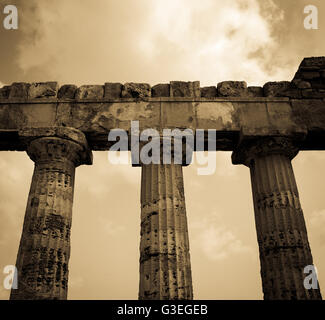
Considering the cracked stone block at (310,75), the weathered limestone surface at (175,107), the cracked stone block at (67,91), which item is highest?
the cracked stone block at (310,75)

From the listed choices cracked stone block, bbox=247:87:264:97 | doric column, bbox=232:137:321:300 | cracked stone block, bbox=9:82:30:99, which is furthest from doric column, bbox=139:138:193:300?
cracked stone block, bbox=9:82:30:99

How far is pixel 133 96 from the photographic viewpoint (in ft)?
45.3

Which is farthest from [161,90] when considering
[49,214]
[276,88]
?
[49,214]

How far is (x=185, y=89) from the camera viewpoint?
554 inches

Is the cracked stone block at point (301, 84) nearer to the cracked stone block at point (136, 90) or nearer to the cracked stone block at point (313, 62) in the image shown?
the cracked stone block at point (313, 62)

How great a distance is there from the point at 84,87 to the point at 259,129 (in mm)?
6514

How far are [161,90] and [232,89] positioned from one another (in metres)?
2.62

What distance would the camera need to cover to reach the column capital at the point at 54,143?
41.4 feet

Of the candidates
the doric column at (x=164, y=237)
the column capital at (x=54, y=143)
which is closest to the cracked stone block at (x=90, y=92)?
the column capital at (x=54, y=143)

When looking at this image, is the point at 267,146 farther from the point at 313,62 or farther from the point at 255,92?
the point at 313,62

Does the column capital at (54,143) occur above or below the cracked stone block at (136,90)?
below

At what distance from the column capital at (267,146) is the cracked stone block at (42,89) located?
7022 mm

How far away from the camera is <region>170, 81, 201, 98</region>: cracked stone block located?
547 inches

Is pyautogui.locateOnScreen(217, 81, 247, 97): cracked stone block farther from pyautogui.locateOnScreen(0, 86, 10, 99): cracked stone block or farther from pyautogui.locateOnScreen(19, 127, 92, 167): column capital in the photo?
pyautogui.locateOnScreen(0, 86, 10, 99): cracked stone block
